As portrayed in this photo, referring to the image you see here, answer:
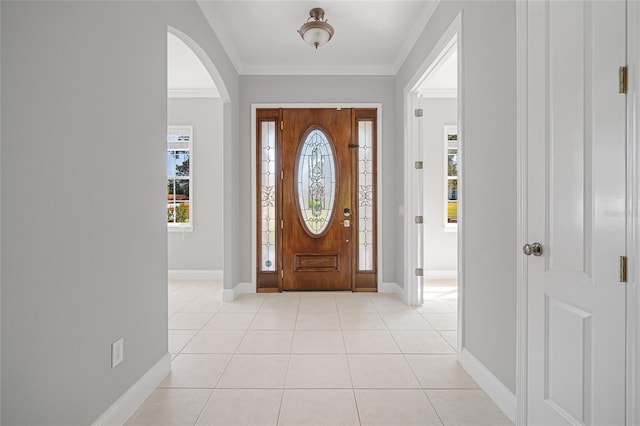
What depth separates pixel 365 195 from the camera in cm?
452

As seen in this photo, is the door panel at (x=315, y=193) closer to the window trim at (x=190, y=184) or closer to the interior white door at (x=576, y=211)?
the window trim at (x=190, y=184)

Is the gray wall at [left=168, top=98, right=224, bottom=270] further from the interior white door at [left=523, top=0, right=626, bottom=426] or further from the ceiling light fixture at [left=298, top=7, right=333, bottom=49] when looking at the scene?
the interior white door at [left=523, top=0, right=626, bottom=426]

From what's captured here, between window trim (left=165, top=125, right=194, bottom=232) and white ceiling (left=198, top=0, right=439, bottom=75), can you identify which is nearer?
white ceiling (left=198, top=0, right=439, bottom=75)

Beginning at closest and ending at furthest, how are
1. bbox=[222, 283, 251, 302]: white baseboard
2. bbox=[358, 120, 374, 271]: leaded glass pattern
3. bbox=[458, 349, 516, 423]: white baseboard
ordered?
bbox=[458, 349, 516, 423]: white baseboard → bbox=[222, 283, 251, 302]: white baseboard → bbox=[358, 120, 374, 271]: leaded glass pattern

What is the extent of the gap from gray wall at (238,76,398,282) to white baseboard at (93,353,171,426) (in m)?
2.25

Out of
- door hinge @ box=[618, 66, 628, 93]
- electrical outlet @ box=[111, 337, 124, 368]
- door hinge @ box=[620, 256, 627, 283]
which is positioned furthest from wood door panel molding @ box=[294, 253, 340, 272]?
door hinge @ box=[618, 66, 628, 93]

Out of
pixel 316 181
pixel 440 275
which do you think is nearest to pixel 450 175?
pixel 440 275

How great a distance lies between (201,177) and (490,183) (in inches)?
176

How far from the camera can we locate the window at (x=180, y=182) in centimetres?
545

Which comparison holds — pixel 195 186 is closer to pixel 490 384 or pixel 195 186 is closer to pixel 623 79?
pixel 490 384

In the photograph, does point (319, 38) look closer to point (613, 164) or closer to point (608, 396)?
point (613, 164)

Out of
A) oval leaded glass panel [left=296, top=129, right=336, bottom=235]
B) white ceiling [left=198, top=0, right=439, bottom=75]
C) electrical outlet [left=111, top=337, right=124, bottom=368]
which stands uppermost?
white ceiling [left=198, top=0, right=439, bottom=75]

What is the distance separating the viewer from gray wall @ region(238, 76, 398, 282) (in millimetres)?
4453

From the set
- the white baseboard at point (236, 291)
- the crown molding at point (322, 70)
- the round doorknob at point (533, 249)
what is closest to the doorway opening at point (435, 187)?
the crown molding at point (322, 70)
